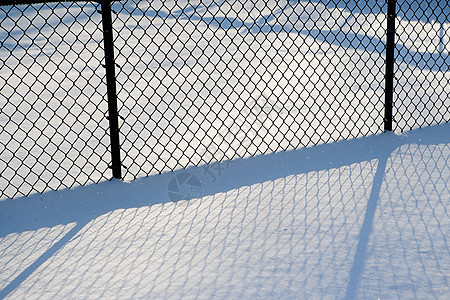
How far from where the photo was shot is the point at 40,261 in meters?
2.77

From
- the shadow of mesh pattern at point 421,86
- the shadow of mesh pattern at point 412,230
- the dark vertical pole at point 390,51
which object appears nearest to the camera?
the shadow of mesh pattern at point 412,230

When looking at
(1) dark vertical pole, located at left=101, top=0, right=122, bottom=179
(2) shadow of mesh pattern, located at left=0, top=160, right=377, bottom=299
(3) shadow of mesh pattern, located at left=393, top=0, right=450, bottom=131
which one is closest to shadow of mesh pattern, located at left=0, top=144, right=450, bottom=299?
(2) shadow of mesh pattern, located at left=0, top=160, right=377, bottom=299

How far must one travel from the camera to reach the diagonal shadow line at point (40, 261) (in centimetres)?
254

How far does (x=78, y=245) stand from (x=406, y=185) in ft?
6.47

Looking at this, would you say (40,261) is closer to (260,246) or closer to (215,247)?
(215,247)

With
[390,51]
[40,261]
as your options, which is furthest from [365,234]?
[390,51]

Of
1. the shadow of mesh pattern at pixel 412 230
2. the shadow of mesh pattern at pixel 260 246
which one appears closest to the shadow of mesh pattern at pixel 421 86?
the shadow of mesh pattern at pixel 412 230

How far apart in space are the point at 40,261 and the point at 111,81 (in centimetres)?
115

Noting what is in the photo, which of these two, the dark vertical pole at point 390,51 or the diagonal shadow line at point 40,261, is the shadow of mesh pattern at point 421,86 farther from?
the diagonal shadow line at point 40,261

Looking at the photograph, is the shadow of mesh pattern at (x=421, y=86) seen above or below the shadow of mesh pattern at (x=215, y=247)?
above

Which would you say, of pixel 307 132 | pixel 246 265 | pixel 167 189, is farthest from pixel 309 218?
pixel 307 132

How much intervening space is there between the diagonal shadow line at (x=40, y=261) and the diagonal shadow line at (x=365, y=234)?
141 cm

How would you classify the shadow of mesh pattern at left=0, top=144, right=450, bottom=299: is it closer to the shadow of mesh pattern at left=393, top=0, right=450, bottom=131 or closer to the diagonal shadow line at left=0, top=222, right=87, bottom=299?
the diagonal shadow line at left=0, top=222, right=87, bottom=299

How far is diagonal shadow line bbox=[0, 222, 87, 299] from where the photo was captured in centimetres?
254
